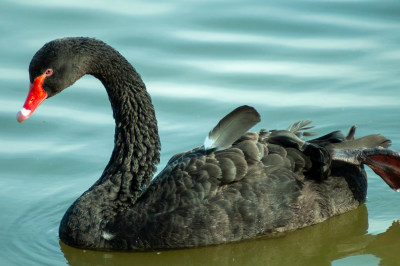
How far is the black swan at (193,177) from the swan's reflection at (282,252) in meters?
0.07

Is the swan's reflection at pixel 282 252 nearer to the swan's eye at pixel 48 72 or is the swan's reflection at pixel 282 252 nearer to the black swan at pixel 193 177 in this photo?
the black swan at pixel 193 177

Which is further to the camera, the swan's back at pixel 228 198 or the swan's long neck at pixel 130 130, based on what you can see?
the swan's long neck at pixel 130 130

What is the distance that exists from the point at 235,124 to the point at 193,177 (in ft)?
1.75

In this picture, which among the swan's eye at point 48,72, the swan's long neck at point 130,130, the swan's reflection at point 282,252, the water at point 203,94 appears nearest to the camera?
the swan's reflection at point 282,252

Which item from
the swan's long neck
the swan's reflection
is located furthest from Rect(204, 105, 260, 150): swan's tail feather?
the swan's reflection

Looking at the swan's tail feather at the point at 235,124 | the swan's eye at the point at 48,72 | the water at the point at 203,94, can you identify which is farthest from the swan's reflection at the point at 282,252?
the swan's eye at the point at 48,72

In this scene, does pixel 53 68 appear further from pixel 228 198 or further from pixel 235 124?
pixel 228 198

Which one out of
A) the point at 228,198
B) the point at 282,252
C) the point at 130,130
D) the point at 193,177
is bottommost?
the point at 282,252

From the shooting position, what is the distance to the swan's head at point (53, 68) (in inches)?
251

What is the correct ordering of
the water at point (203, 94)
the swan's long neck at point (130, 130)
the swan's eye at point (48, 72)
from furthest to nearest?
1. the swan's long neck at point (130, 130)
2. the water at point (203, 94)
3. the swan's eye at point (48, 72)

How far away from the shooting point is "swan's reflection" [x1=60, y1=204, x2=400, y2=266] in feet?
20.6

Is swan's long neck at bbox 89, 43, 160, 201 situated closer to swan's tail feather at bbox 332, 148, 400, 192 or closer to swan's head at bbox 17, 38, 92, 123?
swan's head at bbox 17, 38, 92, 123

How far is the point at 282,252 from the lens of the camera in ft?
21.0

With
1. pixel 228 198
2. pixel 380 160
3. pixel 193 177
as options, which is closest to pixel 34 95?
pixel 193 177
